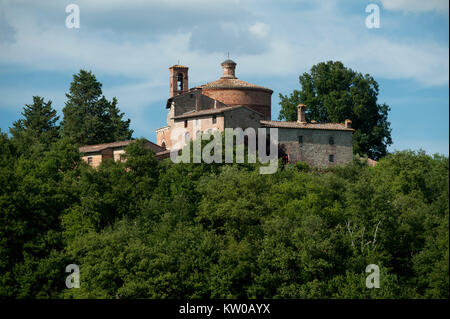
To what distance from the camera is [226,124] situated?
5278 centimetres

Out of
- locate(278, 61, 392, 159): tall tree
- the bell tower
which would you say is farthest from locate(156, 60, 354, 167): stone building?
locate(278, 61, 392, 159): tall tree

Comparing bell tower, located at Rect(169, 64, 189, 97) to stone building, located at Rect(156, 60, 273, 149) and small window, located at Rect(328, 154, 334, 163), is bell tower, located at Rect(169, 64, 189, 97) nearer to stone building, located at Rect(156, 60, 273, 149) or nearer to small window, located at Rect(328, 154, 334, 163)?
stone building, located at Rect(156, 60, 273, 149)

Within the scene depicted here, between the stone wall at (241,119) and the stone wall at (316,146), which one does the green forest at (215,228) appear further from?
the stone wall at (241,119)

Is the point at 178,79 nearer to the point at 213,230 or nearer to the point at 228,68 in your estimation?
the point at 228,68

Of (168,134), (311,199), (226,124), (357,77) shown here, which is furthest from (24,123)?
(311,199)

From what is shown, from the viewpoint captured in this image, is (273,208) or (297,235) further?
(273,208)

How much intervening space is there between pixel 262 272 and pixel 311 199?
5.52 m

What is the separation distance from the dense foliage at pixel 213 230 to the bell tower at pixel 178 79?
11758 mm

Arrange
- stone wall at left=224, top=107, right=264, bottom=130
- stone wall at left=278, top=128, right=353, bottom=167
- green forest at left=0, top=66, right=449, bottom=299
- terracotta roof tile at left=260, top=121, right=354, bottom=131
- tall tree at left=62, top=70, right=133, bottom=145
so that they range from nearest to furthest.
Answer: green forest at left=0, top=66, right=449, bottom=299, stone wall at left=224, top=107, right=264, bottom=130, stone wall at left=278, top=128, right=353, bottom=167, terracotta roof tile at left=260, top=121, right=354, bottom=131, tall tree at left=62, top=70, right=133, bottom=145

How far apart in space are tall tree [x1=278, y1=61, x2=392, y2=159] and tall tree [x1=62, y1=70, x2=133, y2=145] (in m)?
12.3

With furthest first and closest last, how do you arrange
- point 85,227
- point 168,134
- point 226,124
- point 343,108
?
1. point 343,108
2. point 168,134
3. point 226,124
4. point 85,227

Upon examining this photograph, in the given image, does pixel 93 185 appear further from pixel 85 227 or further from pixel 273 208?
pixel 273 208

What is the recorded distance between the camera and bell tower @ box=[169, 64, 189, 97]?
60281 mm

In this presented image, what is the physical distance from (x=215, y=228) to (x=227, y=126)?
9353 millimetres
